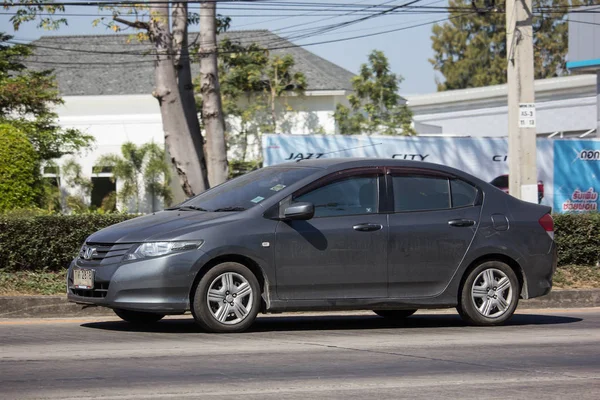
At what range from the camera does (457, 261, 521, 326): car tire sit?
1005 centimetres

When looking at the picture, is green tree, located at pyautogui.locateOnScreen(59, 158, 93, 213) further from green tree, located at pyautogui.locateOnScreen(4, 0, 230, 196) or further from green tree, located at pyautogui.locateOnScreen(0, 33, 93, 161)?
green tree, located at pyautogui.locateOnScreen(4, 0, 230, 196)

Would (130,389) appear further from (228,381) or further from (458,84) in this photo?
(458,84)

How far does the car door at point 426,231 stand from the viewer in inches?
384

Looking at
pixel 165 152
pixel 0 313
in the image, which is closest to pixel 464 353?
pixel 0 313

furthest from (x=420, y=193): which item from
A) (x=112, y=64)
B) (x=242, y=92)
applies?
(x=112, y=64)

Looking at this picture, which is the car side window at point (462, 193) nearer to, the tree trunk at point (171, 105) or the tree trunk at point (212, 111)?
the tree trunk at point (171, 105)

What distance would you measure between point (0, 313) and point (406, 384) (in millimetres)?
6116

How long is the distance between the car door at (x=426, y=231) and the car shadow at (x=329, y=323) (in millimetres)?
669

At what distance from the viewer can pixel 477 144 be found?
83.3ft

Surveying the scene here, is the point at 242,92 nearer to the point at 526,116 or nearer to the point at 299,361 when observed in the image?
the point at 526,116

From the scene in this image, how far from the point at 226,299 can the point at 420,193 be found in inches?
91.4

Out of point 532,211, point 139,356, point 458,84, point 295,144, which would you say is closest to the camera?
point 139,356

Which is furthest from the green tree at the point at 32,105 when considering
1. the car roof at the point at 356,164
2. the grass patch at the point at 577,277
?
the car roof at the point at 356,164

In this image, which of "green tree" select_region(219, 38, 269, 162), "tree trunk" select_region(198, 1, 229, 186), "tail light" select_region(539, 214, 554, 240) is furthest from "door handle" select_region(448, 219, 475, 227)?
"green tree" select_region(219, 38, 269, 162)
